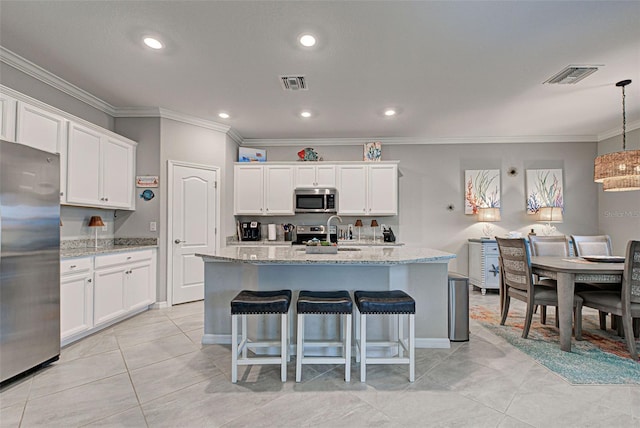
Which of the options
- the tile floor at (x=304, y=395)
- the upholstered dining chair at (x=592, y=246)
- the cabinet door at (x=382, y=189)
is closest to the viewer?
the tile floor at (x=304, y=395)

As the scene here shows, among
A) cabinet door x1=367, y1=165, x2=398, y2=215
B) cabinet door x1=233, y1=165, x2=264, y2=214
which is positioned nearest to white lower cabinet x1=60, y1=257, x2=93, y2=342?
cabinet door x1=233, y1=165, x2=264, y2=214

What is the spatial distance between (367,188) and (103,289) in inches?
153

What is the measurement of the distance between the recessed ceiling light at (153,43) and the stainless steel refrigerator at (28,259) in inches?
48.2

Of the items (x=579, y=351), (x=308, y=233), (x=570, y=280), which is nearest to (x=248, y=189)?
(x=308, y=233)

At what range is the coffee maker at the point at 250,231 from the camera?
17.5ft

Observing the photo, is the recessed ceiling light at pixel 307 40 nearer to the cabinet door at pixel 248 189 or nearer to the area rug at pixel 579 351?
the cabinet door at pixel 248 189

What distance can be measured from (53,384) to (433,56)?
4034 mm

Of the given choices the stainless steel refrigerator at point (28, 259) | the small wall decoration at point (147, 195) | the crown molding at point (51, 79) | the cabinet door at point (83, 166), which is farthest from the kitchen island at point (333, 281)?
the crown molding at point (51, 79)

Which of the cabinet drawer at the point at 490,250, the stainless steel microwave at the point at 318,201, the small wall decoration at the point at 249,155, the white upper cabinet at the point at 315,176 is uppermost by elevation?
the small wall decoration at the point at 249,155

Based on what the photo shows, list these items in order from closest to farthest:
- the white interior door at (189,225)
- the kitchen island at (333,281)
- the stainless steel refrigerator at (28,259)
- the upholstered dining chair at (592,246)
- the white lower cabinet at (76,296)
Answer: the stainless steel refrigerator at (28,259) < the kitchen island at (333,281) < the white lower cabinet at (76,296) < the upholstered dining chair at (592,246) < the white interior door at (189,225)

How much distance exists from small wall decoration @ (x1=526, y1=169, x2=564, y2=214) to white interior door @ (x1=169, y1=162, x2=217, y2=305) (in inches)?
214

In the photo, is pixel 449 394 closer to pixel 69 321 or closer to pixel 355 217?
pixel 69 321

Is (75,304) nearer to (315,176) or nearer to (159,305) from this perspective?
(159,305)

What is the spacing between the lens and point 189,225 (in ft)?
14.5
